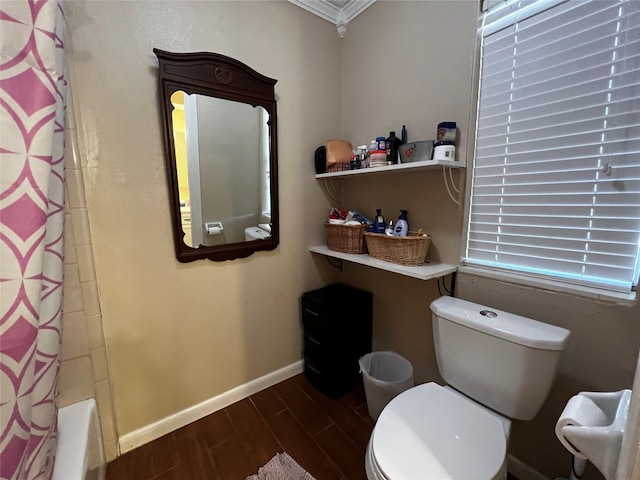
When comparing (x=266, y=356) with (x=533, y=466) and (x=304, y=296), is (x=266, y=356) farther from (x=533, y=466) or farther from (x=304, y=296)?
(x=533, y=466)

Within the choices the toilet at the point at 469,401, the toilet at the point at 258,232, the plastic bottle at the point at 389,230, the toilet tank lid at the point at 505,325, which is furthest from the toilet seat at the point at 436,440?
the toilet at the point at 258,232

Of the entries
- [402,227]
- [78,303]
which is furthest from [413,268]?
[78,303]

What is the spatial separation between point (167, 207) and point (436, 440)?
1.42m

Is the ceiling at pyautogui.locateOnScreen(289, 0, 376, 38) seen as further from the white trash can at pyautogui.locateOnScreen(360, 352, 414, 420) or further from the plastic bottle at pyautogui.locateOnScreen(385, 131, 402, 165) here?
the white trash can at pyautogui.locateOnScreen(360, 352, 414, 420)

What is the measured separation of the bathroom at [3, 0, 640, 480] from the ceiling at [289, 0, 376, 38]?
4 centimetres

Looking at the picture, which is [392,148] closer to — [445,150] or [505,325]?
[445,150]

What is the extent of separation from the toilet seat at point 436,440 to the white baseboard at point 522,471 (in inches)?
16.6

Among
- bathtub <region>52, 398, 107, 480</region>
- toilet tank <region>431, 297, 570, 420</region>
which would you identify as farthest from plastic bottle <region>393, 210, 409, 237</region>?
bathtub <region>52, 398, 107, 480</region>

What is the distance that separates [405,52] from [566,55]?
0.71 meters

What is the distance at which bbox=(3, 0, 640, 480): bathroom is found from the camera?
1.09 meters

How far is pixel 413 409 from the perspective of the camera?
3.23 feet

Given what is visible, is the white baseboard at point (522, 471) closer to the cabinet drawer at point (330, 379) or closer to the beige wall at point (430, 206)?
the beige wall at point (430, 206)

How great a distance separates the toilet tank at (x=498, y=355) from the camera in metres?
0.91

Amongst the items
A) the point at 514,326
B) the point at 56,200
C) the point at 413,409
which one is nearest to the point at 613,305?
the point at 514,326
